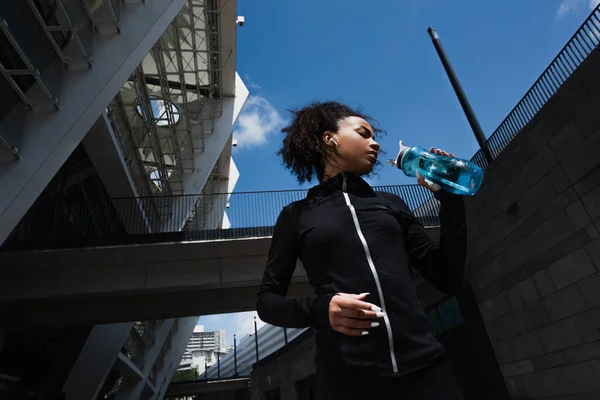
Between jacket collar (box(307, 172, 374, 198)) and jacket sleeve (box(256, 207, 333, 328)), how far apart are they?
174 millimetres

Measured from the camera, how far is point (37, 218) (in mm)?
13906

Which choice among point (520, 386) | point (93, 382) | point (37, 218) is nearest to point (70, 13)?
point (37, 218)

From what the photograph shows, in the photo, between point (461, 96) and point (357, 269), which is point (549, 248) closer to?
point (461, 96)

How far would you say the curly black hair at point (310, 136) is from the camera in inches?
89.7

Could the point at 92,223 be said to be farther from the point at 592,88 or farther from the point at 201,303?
the point at 592,88

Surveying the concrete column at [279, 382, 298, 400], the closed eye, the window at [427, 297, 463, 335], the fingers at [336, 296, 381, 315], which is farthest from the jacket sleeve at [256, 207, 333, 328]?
the concrete column at [279, 382, 298, 400]

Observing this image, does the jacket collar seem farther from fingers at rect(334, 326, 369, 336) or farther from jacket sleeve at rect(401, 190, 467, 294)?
fingers at rect(334, 326, 369, 336)

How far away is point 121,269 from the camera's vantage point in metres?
14.1

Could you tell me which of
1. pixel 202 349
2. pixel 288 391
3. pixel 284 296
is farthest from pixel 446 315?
pixel 202 349

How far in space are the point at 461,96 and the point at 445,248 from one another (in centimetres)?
1384

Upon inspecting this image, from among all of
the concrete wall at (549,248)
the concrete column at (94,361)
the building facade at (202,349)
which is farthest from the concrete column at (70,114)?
the building facade at (202,349)

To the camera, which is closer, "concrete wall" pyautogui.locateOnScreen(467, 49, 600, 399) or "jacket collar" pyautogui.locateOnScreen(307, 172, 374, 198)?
"jacket collar" pyautogui.locateOnScreen(307, 172, 374, 198)

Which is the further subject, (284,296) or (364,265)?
(284,296)

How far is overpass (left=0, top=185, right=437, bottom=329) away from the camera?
13.2 metres
